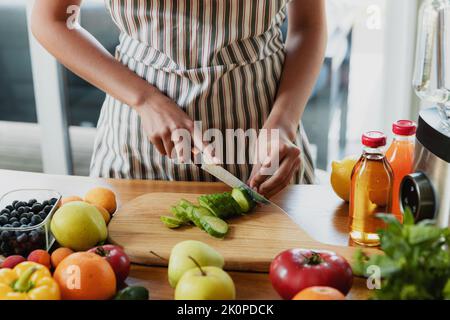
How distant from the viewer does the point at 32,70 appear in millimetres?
2902

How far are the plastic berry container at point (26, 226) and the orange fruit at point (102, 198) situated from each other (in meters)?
0.08

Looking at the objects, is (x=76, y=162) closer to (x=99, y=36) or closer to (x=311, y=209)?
(x=99, y=36)

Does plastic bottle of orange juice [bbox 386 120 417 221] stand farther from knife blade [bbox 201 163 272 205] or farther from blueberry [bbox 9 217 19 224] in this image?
blueberry [bbox 9 217 19 224]

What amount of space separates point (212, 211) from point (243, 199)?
7 centimetres

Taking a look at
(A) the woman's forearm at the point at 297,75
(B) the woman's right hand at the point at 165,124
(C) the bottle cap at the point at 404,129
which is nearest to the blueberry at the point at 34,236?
(B) the woman's right hand at the point at 165,124

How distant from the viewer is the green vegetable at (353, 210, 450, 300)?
2.56 feet

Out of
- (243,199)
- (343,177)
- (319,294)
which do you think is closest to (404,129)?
(343,177)

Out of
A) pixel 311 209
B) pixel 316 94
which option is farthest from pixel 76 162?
pixel 311 209

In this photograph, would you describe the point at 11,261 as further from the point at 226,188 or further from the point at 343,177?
the point at 343,177

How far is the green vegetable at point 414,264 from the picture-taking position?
78 centimetres

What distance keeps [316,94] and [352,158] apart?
1.60 meters

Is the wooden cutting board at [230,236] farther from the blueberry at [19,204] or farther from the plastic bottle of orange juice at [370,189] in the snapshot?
the blueberry at [19,204]

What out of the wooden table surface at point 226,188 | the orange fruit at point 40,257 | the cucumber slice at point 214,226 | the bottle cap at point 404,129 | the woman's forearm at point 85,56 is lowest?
the wooden table surface at point 226,188

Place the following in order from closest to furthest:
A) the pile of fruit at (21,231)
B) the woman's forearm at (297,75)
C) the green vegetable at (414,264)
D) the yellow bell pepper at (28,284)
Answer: the green vegetable at (414,264)
the yellow bell pepper at (28,284)
the pile of fruit at (21,231)
the woman's forearm at (297,75)
